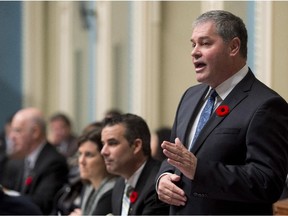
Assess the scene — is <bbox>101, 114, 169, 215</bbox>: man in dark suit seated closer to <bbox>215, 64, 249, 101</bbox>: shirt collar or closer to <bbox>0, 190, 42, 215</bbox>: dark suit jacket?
<bbox>0, 190, 42, 215</bbox>: dark suit jacket

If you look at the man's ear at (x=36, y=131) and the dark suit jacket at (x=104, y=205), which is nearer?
the dark suit jacket at (x=104, y=205)

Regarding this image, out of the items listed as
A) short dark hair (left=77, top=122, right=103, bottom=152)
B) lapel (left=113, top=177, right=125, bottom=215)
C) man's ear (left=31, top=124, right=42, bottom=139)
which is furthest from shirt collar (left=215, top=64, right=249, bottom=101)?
man's ear (left=31, top=124, right=42, bottom=139)

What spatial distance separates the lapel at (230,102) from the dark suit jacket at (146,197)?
0.77m

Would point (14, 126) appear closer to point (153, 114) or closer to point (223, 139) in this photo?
point (153, 114)

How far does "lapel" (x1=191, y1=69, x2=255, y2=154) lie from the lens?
275cm

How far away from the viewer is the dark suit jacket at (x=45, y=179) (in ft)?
17.9

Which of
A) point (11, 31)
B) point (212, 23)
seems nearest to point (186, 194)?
point (212, 23)

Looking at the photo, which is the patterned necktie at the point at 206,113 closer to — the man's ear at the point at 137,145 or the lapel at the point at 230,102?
the lapel at the point at 230,102

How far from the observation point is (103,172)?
464 cm

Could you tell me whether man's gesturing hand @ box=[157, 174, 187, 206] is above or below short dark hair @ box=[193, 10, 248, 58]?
below

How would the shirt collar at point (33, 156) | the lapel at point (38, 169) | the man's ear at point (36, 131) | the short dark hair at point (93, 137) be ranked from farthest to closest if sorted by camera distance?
the man's ear at point (36, 131) < the shirt collar at point (33, 156) < the lapel at point (38, 169) < the short dark hair at point (93, 137)

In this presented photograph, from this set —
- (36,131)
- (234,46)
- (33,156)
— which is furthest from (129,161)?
(36,131)

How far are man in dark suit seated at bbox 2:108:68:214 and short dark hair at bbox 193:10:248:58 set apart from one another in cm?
301

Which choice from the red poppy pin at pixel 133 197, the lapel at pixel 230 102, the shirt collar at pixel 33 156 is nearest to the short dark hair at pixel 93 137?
the red poppy pin at pixel 133 197
